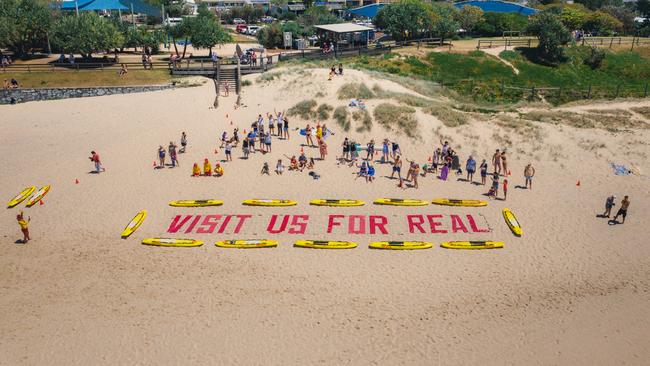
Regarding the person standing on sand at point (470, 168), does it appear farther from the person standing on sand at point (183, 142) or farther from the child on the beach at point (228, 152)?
the person standing on sand at point (183, 142)

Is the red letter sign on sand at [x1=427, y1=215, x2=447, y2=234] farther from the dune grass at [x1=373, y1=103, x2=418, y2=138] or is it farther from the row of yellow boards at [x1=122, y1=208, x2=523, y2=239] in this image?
the dune grass at [x1=373, y1=103, x2=418, y2=138]

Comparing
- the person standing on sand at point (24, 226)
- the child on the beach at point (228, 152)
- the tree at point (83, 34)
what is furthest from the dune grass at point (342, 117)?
the tree at point (83, 34)

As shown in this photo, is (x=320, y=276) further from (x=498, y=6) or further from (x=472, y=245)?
(x=498, y=6)

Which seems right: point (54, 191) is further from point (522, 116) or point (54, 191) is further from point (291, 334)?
point (522, 116)

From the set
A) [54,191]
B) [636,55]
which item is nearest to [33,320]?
[54,191]

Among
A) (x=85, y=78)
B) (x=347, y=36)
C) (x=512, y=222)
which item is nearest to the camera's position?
(x=512, y=222)

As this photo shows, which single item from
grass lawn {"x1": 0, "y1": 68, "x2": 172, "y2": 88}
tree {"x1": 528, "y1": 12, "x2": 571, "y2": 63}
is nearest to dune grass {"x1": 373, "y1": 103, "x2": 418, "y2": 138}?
grass lawn {"x1": 0, "y1": 68, "x2": 172, "y2": 88}

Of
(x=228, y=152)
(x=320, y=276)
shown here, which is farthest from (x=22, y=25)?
(x=320, y=276)
